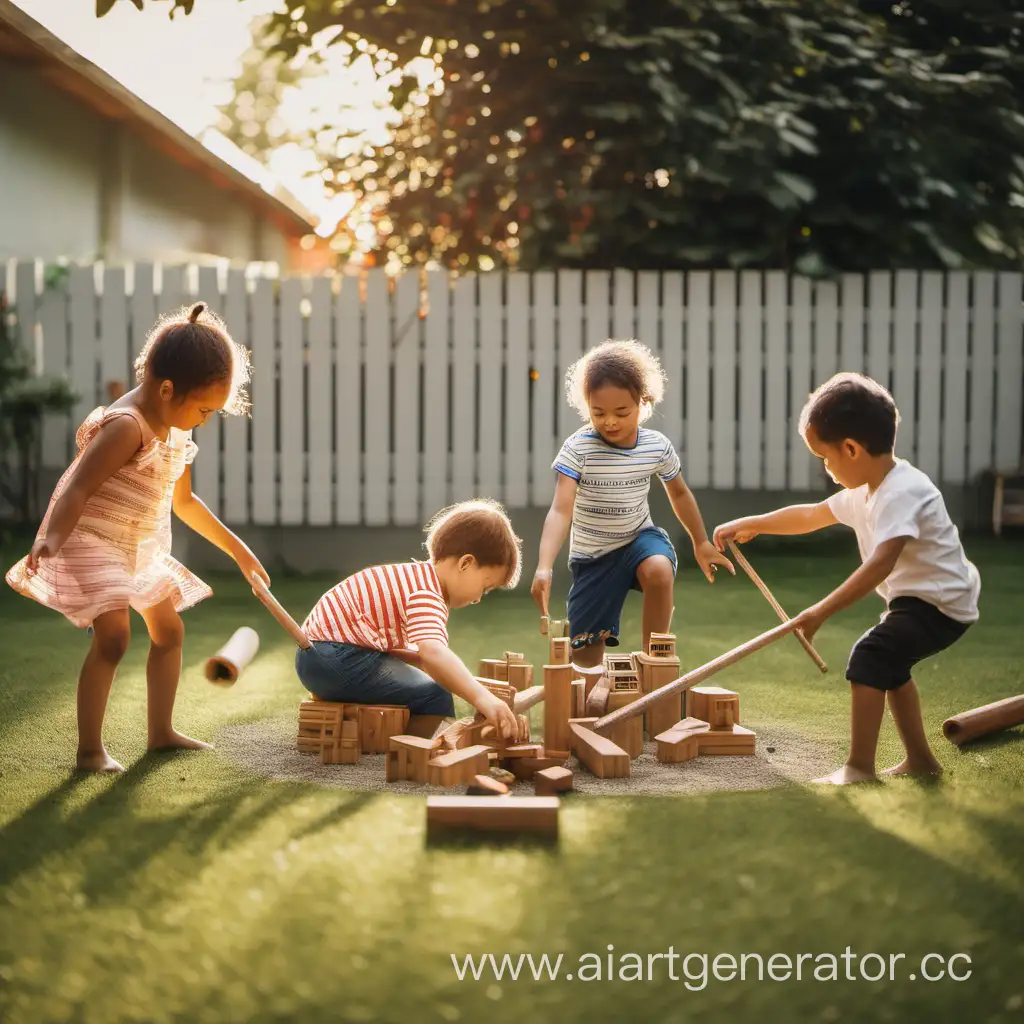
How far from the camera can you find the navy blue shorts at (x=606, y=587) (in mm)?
5230

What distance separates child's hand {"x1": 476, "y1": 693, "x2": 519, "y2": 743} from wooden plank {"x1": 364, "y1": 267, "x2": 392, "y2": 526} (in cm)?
591

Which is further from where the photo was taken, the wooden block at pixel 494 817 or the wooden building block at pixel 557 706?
the wooden building block at pixel 557 706

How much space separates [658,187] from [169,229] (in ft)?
26.2

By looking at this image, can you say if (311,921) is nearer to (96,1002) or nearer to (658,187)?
(96,1002)

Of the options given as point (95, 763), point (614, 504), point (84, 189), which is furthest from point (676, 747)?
point (84, 189)

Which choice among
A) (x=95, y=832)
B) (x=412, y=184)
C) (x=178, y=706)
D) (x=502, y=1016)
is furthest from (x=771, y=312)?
(x=502, y=1016)

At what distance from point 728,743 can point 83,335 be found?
692 cm

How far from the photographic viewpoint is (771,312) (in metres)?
10.1

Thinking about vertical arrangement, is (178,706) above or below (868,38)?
below

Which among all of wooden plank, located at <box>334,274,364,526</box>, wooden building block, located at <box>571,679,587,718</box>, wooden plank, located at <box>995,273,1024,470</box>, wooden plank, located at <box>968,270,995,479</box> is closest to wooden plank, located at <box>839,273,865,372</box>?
wooden plank, located at <box>968,270,995,479</box>

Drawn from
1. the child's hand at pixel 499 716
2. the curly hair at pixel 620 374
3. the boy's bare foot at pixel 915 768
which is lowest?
the boy's bare foot at pixel 915 768

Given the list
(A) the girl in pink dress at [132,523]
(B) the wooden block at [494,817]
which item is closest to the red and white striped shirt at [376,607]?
(A) the girl in pink dress at [132,523]

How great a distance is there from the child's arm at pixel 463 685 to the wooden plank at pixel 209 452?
5.92 meters

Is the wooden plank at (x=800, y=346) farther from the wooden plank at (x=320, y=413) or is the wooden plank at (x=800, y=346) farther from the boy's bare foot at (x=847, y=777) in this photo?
the boy's bare foot at (x=847, y=777)
